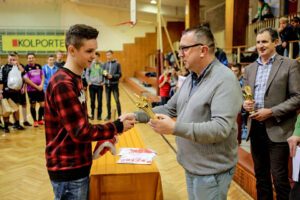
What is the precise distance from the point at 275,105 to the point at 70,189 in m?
1.69

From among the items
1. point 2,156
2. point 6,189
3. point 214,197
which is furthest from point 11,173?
point 214,197

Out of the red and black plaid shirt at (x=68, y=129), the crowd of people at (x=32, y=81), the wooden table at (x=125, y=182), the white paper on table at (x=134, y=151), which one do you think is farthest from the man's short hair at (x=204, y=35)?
the crowd of people at (x=32, y=81)

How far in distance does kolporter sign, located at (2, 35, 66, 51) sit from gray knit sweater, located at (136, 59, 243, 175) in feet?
48.8

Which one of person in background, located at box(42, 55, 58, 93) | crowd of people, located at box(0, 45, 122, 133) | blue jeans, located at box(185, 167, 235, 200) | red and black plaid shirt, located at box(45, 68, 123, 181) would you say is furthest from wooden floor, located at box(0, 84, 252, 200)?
red and black plaid shirt, located at box(45, 68, 123, 181)

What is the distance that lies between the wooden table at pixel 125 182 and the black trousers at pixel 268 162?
893 mm

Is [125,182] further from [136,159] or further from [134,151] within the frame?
[134,151]

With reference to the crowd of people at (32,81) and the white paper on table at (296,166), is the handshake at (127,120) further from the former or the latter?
the crowd of people at (32,81)

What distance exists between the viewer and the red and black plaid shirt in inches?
53.1

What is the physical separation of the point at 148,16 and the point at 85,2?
3824 mm

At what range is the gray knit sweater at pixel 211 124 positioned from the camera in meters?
1.33

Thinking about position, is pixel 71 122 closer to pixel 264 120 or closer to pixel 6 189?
pixel 264 120

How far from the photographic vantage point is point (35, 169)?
3801 millimetres

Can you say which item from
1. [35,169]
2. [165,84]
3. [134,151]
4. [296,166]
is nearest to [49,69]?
[165,84]

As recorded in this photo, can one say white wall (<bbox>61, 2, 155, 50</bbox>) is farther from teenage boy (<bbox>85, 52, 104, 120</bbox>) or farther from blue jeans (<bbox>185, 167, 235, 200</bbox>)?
blue jeans (<bbox>185, 167, 235, 200</bbox>)
